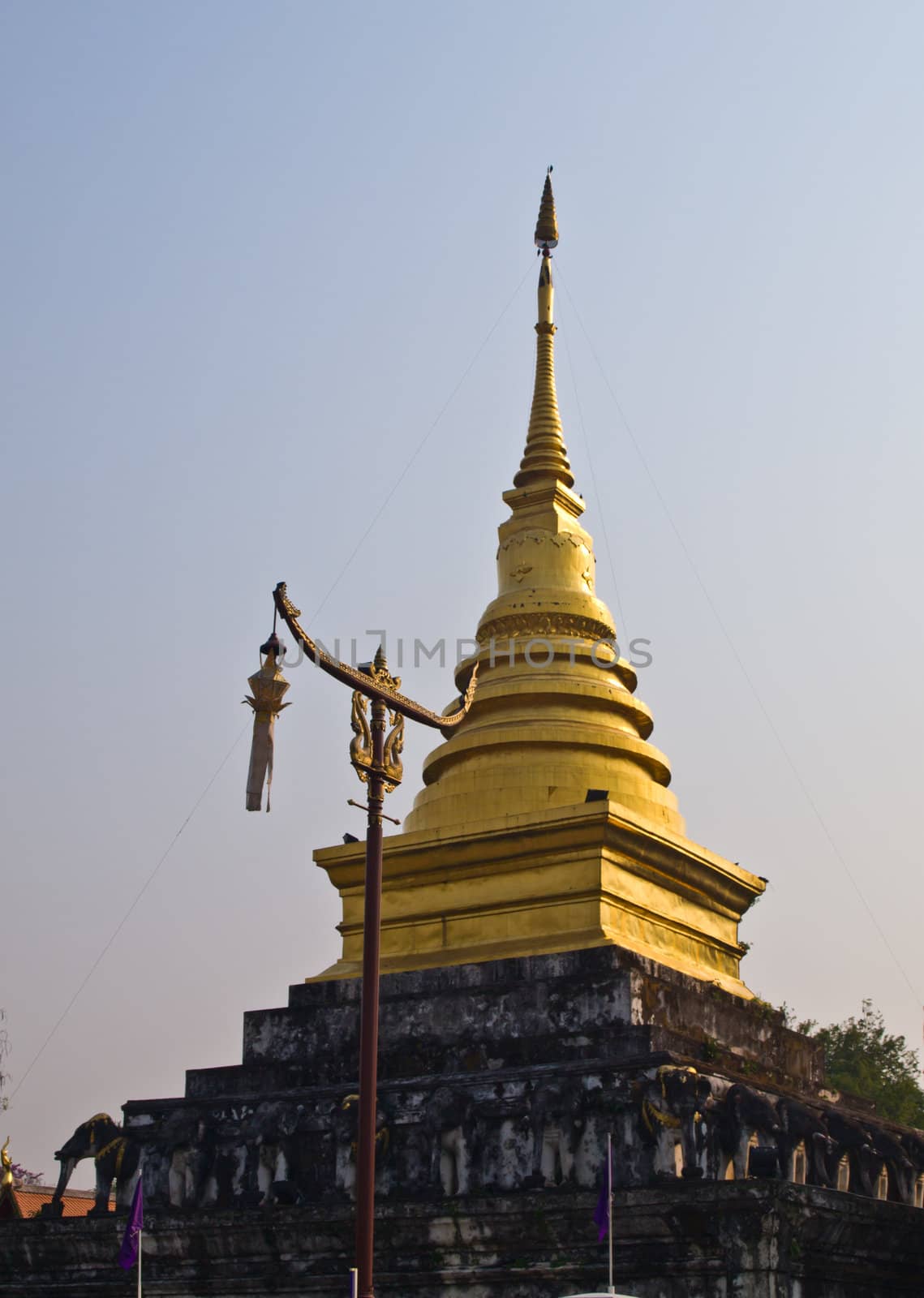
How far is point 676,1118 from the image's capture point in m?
16.5

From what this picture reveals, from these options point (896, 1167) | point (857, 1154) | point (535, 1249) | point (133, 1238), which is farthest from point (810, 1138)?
point (133, 1238)

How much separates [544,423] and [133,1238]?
13.2 meters

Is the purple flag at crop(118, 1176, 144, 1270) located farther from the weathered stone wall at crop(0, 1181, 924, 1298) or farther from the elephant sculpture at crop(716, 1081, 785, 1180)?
the elephant sculpture at crop(716, 1081, 785, 1180)

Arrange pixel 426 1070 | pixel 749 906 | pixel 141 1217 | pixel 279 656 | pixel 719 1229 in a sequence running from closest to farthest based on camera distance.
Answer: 1. pixel 279 656
2. pixel 719 1229
3. pixel 141 1217
4. pixel 426 1070
5. pixel 749 906

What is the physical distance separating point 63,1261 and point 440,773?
774 centimetres

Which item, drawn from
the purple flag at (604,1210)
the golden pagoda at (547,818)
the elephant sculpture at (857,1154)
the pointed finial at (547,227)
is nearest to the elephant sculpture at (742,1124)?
the purple flag at (604,1210)

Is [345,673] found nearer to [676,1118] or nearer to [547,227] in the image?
[676,1118]

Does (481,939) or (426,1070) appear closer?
(426,1070)

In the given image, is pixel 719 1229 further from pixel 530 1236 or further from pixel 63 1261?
pixel 63 1261

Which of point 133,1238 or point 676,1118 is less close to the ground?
point 676,1118

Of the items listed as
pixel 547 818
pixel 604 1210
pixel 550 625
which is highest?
pixel 550 625

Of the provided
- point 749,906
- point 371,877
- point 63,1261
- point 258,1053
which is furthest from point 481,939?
point 371,877

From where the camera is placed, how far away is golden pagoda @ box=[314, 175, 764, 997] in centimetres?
1983

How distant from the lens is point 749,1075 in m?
18.8
